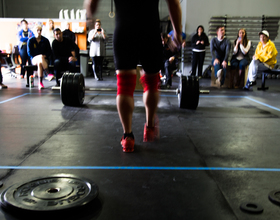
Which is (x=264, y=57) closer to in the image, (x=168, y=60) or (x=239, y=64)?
(x=239, y=64)

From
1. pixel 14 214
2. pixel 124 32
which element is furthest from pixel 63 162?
pixel 124 32

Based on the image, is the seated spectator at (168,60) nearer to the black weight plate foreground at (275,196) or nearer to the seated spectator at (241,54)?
the seated spectator at (241,54)

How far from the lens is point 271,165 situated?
1.69 metres

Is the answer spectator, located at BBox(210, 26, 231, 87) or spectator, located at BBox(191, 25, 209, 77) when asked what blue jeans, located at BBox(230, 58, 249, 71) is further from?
spectator, located at BBox(191, 25, 209, 77)

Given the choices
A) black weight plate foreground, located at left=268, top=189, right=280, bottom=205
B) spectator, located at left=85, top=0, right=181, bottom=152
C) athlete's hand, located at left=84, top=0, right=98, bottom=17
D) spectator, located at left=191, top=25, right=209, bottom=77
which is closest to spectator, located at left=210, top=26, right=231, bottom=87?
spectator, located at left=191, top=25, right=209, bottom=77

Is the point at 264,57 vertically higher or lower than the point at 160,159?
higher

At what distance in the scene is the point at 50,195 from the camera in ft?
3.97

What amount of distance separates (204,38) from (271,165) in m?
5.97

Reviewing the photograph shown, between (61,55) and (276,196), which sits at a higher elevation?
(61,55)

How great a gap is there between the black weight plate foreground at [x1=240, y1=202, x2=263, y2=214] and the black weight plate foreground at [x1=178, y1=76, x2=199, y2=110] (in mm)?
2380

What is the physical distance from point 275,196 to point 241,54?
5407mm

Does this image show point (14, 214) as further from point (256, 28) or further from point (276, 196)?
point (256, 28)

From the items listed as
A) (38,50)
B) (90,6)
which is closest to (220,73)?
(38,50)

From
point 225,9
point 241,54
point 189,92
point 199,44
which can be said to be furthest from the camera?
point 225,9
